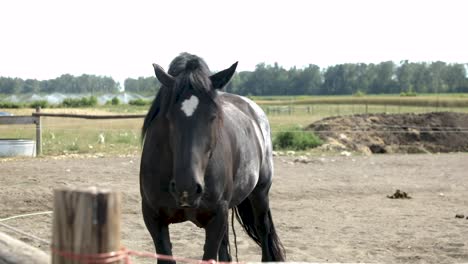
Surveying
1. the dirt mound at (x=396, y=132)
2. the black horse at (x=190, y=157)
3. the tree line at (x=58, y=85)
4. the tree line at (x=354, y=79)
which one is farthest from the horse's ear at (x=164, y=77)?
the tree line at (x=58, y=85)

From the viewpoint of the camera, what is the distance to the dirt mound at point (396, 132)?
2147cm

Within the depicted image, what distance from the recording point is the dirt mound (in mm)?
21469

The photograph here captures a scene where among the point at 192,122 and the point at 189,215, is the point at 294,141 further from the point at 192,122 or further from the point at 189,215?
the point at 192,122

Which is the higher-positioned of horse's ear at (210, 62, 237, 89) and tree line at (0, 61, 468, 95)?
tree line at (0, 61, 468, 95)

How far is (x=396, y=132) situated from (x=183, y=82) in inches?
782

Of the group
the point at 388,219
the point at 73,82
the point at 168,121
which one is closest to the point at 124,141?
the point at 388,219

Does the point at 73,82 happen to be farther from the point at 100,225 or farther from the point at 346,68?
the point at 100,225

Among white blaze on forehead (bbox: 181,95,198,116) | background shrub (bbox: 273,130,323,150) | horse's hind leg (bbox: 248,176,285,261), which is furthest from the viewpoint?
background shrub (bbox: 273,130,323,150)

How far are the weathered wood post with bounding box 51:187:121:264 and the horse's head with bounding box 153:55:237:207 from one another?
1.95 metres

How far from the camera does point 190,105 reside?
4.38 m

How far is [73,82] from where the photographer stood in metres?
112

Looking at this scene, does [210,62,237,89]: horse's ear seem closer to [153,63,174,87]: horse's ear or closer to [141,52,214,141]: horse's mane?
[141,52,214,141]: horse's mane

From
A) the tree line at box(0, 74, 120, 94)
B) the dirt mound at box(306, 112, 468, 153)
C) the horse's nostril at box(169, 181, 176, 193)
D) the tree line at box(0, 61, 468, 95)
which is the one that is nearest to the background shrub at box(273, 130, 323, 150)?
the dirt mound at box(306, 112, 468, 153)

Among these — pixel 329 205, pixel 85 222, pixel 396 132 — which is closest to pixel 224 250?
pixel 85 222
